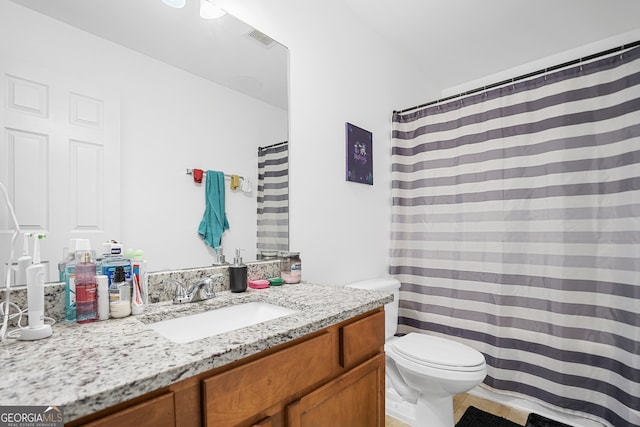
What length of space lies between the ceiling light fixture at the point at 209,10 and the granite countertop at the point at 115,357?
1190mm

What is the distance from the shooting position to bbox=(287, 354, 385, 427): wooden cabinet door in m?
0.85

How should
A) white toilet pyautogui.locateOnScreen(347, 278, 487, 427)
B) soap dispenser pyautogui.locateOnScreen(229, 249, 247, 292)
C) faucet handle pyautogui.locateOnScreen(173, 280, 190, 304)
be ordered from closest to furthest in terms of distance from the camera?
faucet handle pyautogui.locateOnScreen(173, 280, 190, 304), soap dispenser pyautogui.locateOnScreen(229, 249, 247, 292), white toilet pyautogui.locateOnScreen(347, 278, 487, 427)

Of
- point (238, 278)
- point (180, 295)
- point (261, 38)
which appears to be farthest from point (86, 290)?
point (261, 38)

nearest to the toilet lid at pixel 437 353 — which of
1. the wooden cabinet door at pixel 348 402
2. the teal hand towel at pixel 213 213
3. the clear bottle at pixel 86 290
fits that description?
the wooden cabinet door at pixel 348 402

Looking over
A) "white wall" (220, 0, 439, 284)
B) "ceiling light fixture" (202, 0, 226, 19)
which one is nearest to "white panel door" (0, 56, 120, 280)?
"ceiling light fixture" (202, 0, 226, 19)

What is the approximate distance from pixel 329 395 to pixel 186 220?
0.81 metres

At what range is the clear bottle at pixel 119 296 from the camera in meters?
0.89

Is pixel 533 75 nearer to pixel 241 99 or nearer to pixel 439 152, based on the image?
pixel 439 152

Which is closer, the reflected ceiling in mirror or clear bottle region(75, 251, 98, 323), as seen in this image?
clear bottle region(75, 251, 98, 323)

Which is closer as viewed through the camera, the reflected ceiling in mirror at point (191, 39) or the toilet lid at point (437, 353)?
the reflected ceiling in mirror at point (191, 39)

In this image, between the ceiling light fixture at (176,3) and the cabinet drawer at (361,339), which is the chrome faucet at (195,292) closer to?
the cabinet drawer at (361,339)

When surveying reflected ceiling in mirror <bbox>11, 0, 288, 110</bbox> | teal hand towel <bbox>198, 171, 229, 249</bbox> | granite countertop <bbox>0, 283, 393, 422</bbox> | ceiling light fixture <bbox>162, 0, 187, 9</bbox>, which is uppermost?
ceiling light fixture <bbox>162, 0, 187, 9</bbox>

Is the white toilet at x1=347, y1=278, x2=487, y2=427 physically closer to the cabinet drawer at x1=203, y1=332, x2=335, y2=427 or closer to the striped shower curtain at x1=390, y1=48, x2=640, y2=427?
the striped shower curtain at x1=390, y1=48, x2=640, y2=427

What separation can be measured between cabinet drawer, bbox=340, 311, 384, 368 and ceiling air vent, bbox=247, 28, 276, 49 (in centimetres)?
134
